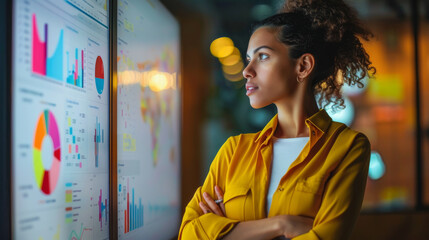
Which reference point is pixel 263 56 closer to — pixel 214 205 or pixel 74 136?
pixel 214 205

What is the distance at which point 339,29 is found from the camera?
6.10 ft

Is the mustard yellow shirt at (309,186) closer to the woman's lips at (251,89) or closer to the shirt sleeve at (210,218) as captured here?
the shirt sleeve at (210,218)

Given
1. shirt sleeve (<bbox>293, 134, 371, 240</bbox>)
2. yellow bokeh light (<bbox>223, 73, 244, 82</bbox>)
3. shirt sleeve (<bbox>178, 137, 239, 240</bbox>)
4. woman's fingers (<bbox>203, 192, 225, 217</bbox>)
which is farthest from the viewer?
yellow bokeh light (<bbox>223, 73, 244, 82</bbox>)

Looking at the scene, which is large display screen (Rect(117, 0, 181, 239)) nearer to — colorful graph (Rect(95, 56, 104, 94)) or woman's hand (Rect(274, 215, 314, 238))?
colorful graph (Rect(95, 56, 104, 94))

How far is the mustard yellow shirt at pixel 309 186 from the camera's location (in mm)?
1609

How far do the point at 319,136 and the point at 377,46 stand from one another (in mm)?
3713

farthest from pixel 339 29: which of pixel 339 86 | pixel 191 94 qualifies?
pixel 191 94

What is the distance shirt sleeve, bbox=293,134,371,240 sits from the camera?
1.57 m

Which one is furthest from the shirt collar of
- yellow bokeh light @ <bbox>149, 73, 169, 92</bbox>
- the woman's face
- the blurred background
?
the blurred background

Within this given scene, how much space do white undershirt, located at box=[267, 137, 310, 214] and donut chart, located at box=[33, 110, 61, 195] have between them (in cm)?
83

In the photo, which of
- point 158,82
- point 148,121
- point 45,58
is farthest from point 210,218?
point 158,82

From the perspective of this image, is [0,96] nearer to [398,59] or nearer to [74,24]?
[74,24]

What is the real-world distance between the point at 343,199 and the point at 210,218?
52 centimetres

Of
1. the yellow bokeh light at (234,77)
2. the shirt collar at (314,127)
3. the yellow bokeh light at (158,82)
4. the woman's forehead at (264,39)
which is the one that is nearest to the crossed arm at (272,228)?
the shirt collar at (314,127)
